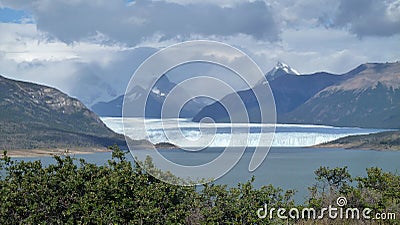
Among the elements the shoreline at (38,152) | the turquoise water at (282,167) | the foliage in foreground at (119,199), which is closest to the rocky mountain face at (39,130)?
the shoreline at (38,152)

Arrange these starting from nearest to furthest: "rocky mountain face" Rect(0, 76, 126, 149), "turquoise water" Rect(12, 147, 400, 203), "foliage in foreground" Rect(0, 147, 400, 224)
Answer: "foliage in foreground" Rect(0, 147, 400, 224) < "turquoise water" Rect(12, 147, 400, 203) < "rocky mountain face" Rect(0, 76, 126, 149)

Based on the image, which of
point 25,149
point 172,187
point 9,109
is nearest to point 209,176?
point 172,187

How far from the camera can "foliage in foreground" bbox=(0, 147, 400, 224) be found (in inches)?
447

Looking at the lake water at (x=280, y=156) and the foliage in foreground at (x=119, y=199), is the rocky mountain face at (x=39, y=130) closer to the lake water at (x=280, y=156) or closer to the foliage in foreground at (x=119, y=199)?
the lake water at (x=280, y=156)

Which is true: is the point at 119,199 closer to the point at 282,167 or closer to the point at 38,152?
the point at 282,167

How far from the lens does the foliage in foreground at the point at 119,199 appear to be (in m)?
11.4

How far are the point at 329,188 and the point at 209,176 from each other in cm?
490

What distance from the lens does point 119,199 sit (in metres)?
11.7

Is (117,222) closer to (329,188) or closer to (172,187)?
(172,187)

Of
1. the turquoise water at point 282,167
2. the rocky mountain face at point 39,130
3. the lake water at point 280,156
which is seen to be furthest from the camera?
the rocky mountain face at point 39,130

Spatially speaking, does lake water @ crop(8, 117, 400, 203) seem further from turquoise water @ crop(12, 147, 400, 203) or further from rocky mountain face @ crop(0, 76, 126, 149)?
rocky mountain face @ crop(0, 76, 126, 149)

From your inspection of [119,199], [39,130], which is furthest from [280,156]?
[39,130]

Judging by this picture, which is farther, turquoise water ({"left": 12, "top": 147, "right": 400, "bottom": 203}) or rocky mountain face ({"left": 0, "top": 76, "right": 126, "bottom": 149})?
rocky mountain face ({"left": 0, "top": 76, "right": 126, "bottom": 149})

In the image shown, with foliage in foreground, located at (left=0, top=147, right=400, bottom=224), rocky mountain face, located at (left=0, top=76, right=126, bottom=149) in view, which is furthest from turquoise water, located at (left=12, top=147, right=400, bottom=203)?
rocky mountain face, located at (left=0, top=76, right=126, bottom=149)
